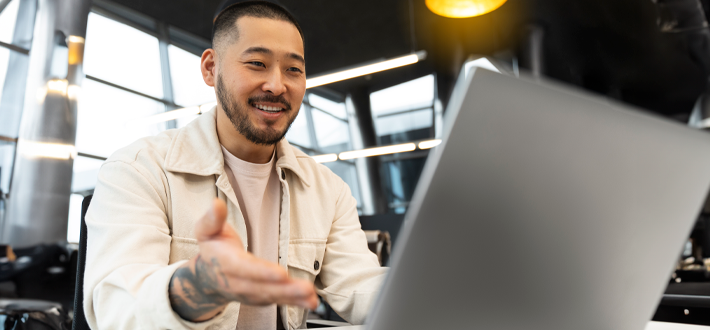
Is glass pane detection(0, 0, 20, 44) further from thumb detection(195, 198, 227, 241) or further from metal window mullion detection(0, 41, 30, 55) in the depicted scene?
thumb detection(195, 198, 227, 241)

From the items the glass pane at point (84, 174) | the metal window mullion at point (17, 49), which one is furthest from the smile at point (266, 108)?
the metal window mullion at point (17, 49)

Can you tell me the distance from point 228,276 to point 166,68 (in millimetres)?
6922

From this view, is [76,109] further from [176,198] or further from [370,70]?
[176,198]


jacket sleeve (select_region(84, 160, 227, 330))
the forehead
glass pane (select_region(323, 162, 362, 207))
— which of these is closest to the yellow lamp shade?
the forehead

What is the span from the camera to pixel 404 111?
9172 millimetres

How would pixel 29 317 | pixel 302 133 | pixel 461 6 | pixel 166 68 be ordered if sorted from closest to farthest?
pixel 29 317, pixel 461 6, pixel 166 68, pixel 302 133

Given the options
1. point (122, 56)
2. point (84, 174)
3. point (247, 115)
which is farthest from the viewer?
point (122, 56)

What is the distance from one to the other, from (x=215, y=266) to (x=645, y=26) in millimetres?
7735

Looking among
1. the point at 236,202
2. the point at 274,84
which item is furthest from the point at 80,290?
the point at 274,84

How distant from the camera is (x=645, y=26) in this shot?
639cm

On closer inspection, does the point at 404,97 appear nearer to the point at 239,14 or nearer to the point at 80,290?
the point at 239,14

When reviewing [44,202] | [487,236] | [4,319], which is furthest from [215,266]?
[44,202]

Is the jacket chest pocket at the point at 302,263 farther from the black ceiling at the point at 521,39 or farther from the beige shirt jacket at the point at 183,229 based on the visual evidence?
the black ceiling at the point at 521,39

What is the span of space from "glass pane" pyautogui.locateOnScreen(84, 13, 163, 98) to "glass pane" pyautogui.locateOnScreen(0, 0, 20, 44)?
2.28ft
